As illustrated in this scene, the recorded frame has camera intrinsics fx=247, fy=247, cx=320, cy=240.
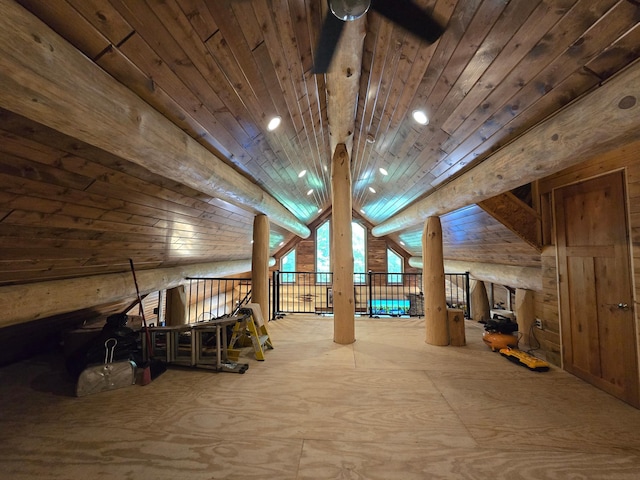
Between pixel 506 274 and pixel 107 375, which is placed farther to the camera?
pixel 506 274

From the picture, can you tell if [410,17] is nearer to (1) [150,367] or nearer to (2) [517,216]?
(2) [517,216]

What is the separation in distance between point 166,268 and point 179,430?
2891mm

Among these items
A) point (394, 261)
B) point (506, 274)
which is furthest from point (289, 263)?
point (506, 274)

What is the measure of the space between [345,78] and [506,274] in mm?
4040

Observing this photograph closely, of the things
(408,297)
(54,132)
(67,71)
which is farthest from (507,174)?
(408,297)

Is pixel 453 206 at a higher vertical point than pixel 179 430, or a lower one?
higher

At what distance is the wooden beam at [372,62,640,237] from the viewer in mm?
1245

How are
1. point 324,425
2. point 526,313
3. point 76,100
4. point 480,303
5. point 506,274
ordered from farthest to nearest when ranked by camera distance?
point 480,303 → point 506,274 → point 526,313 → point 324,425 → point 76,100

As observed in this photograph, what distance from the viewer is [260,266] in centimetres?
381

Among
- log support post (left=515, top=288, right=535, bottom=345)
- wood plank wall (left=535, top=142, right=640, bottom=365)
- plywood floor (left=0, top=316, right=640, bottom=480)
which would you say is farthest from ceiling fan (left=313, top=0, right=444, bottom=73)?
log support post (left=515, top=288, right=535, bottom=345)

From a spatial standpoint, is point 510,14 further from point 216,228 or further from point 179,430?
point 216,228

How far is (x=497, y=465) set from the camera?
142cm

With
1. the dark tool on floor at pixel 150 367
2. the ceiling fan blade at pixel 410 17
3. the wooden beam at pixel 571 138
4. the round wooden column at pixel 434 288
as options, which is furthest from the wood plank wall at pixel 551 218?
the dark tool on floor at pixel 150 367

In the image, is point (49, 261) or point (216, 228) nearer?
point (49, 261)
